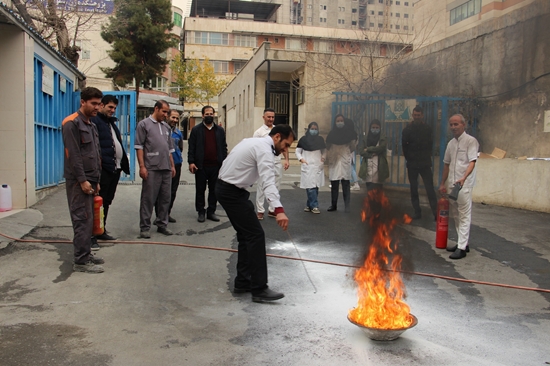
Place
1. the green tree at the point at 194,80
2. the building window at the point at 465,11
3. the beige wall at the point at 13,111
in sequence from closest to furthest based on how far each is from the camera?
the building window at the point at 465,11
the beige wall at the point at 13,111
the green tree at the point at 194,80

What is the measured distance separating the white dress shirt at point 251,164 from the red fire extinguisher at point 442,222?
2.79 meters

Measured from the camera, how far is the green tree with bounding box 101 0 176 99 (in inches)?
1266

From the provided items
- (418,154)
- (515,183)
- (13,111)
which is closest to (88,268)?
(13,111)

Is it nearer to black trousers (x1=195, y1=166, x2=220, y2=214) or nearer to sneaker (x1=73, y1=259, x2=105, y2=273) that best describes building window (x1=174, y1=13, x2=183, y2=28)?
black trousers (x1=195, y1=166, x2=220, y2=214)

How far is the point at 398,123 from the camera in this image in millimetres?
5898

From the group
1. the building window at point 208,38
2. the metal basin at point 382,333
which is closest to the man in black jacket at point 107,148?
the metal basin at point 382,333

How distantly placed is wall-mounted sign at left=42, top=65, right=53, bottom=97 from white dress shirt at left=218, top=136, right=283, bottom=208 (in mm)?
5891

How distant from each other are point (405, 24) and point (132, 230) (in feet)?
15.8

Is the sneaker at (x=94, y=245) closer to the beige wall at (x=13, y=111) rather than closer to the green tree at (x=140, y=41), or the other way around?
the beige wall at (x=13, y=111)

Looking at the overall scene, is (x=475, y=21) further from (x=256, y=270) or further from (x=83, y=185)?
(x=83, y=185)

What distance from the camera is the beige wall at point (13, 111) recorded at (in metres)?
7.35

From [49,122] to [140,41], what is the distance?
26107 mm

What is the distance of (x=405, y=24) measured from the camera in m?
4.01

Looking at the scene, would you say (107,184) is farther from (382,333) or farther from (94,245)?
(382,333)
